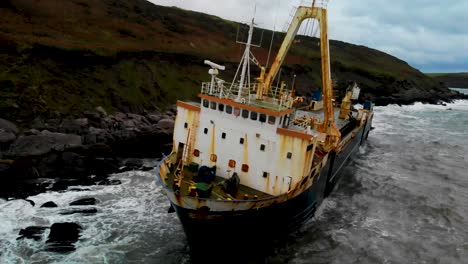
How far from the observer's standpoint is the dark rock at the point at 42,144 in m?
28.0

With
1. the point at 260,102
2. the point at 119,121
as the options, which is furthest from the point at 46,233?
the point at 119,121

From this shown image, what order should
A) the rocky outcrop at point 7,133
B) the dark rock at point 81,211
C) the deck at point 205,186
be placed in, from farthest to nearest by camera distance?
the rocky outcrop at point 7,133 → the dark rock at point 81,211 → the deck at point 205,186

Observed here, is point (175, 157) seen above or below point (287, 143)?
below

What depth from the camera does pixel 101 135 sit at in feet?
111

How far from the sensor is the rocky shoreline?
2652 centimetres

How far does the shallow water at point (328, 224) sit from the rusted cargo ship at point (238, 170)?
219 centimetres

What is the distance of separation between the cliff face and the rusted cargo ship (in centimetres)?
1914

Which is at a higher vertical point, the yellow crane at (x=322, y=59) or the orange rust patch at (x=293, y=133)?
the yellow crane at (x=322, y=59)

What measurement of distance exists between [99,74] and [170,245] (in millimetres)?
29897

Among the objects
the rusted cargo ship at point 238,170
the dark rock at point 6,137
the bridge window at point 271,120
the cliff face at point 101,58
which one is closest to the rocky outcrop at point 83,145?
the dark rock at point 6,137

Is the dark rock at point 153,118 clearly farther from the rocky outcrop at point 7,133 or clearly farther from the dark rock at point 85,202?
the dark rock at point 85,202

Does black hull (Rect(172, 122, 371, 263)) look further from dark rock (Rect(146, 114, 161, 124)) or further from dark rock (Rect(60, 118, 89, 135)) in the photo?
dark rock (Rect(146, 114, 161, 124))

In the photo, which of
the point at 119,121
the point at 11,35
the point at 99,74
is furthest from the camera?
the point at 99,74

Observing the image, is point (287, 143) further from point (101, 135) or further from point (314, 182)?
point (101, 135)
